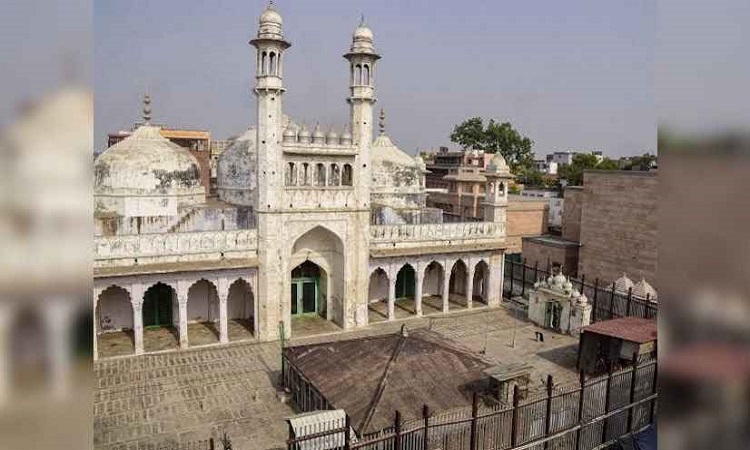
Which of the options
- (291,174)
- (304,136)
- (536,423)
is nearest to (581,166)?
(304,136)

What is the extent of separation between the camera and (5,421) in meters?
1.54

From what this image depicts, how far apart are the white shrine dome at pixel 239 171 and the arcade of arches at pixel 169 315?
529 cm

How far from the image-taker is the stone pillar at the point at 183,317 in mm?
17516

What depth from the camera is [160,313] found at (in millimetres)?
19516

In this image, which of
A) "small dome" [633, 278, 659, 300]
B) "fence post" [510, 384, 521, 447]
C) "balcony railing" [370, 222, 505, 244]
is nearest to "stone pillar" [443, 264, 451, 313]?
"balcony railing" [370, 222, 505, 244]

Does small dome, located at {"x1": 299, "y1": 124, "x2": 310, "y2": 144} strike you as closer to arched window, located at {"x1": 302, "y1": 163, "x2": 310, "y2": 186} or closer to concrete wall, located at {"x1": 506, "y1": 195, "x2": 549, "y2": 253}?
arched window, located at {"x1": 302, "y1": 163, "x2": 310, "y2": 186}

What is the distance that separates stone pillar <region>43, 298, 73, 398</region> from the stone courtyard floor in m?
11.3

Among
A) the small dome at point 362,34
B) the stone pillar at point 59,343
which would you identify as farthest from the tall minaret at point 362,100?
the stone pillar at point 59,343

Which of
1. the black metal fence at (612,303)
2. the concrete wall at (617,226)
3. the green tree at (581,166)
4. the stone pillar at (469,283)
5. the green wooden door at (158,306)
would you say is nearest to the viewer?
the green wooden door at (158,306)

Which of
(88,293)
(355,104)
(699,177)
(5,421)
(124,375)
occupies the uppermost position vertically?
(355,104)

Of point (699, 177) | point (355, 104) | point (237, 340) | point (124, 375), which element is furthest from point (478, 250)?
point (699, 177)

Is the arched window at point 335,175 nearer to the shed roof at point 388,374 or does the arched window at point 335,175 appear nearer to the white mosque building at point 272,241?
the white mosque building at point 272,241

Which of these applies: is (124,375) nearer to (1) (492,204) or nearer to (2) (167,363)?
(2) (167,363)

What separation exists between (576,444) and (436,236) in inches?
455
